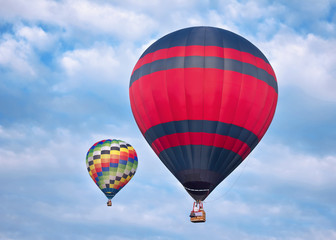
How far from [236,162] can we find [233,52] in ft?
17.0

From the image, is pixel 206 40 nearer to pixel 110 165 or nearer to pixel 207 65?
pixel 207 65

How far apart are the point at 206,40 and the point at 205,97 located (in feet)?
9.83

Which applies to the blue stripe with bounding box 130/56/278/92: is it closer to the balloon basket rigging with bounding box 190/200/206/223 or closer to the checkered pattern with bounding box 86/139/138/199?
the balloon basket rigging with bounding box 190/200/206/223

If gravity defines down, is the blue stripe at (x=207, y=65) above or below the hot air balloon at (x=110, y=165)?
below

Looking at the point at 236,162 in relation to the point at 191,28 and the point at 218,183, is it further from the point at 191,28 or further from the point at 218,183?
the point at 191,28

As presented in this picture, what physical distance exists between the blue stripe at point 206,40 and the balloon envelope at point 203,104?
49mm

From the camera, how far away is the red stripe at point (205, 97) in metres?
26.1

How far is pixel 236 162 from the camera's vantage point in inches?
1082

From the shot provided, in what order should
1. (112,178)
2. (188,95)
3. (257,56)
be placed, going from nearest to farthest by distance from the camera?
(188,95), (257,56), (112,178)

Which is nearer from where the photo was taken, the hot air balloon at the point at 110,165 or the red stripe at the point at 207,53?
the red stripe at the point at 207,53

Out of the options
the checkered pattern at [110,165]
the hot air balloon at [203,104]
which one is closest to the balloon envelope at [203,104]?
the hot air balloon at [203,104]

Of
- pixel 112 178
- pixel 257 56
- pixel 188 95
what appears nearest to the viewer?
pixel 188 95

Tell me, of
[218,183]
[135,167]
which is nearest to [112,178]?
[135,167]

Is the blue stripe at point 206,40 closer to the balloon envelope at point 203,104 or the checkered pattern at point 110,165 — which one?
the balloon envelope at point 203,104
